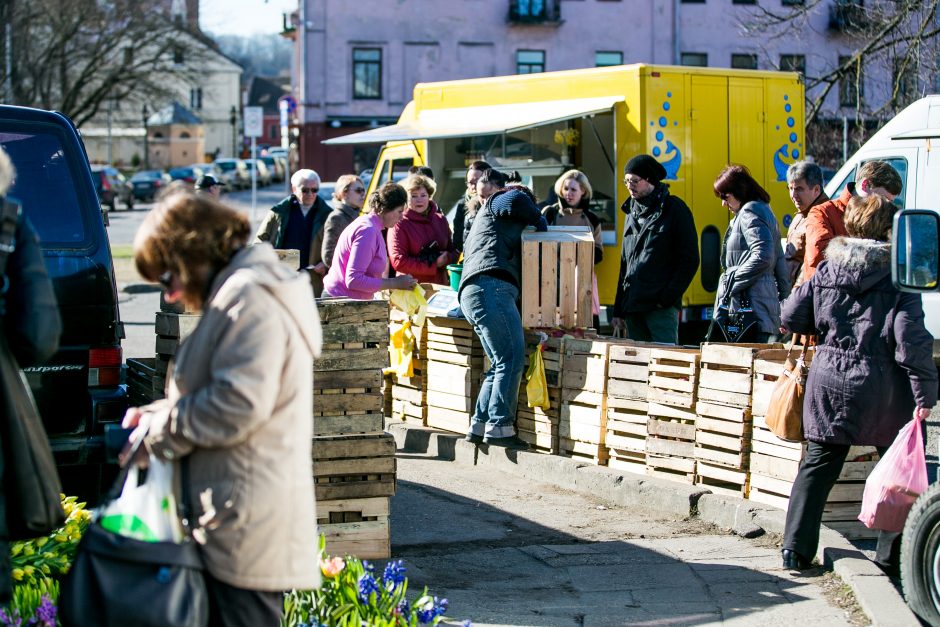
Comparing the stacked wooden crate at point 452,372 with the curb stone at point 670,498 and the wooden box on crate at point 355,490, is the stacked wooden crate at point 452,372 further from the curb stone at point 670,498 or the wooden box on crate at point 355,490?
the wooden box on crate at point 355,490

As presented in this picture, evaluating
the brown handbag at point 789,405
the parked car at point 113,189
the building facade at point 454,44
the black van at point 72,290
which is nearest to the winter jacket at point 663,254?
the brown handbag at point 789,405

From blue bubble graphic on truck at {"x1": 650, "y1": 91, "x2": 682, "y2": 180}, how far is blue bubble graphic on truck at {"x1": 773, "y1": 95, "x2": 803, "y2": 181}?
3.96 feet

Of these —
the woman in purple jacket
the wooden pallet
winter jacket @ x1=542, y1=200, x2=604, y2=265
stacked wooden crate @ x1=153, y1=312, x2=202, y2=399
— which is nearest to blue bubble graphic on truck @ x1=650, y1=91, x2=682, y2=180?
winter jacket @ x1=542, y1=200, x2=604, y2=265

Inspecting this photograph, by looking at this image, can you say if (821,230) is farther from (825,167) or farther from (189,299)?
(825,167)

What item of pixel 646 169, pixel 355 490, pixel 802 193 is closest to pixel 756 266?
pixel 802 193

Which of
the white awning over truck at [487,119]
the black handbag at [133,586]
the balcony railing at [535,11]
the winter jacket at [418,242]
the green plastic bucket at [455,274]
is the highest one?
the balcony railing at [535,11]

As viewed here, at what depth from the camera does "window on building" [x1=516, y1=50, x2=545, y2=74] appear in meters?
50.2

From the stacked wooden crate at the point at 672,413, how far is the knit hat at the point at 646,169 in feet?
4.99

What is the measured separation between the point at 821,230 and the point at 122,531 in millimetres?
5628

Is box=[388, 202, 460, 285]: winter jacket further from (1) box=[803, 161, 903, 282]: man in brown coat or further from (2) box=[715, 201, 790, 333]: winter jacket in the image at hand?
(1) box=[803, 161, 903, 282]: man in brown coat

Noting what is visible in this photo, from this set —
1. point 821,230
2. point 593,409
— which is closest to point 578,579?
point 593,409

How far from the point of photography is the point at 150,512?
336cm

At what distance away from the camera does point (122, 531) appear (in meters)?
3.33

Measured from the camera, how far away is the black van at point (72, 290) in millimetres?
6242
